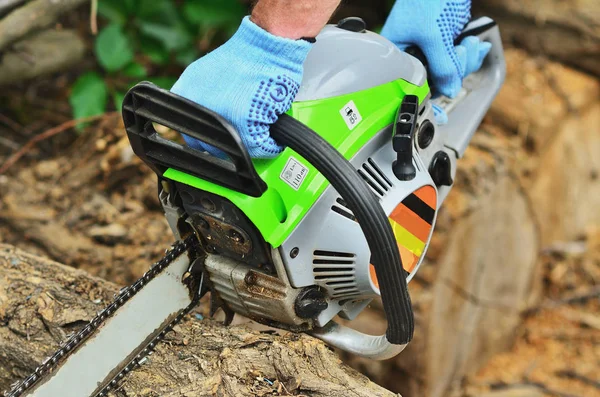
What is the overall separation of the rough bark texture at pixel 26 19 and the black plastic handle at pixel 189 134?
4.42 feet

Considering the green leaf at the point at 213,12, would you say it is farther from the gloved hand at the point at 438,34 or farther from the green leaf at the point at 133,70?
the gloved hand at the point at 438,34

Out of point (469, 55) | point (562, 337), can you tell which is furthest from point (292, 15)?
point (562, 337)

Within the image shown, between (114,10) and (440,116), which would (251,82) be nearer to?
(440,116)

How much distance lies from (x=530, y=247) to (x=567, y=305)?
0.72m

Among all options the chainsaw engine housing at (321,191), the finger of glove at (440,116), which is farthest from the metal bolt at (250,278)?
the finger of glove at (440,116)

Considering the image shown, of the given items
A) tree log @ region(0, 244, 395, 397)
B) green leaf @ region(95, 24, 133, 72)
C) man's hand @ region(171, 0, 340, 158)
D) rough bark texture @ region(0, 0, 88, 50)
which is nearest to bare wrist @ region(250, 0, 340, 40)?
man's hand @ region(171, 0, 340, 158)

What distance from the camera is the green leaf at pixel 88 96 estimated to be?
2.91 m

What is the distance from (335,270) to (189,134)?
17.6 inches

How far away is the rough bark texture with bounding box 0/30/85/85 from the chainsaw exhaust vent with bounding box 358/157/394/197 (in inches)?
72.0

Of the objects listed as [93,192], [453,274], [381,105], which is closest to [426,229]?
[381,105]

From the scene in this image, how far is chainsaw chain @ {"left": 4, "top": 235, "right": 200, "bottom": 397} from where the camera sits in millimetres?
1494

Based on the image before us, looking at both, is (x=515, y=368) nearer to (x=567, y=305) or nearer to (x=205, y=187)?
(x=567, y=305)

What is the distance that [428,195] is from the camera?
1.73 metres

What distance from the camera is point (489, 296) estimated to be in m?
3.22
